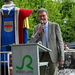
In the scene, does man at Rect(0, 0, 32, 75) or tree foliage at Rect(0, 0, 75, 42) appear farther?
tree foliage at Rect(0, 0, 75, 42)

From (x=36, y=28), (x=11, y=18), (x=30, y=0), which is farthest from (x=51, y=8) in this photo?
(x=36, y=28)

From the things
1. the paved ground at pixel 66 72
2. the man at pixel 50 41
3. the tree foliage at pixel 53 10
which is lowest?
the paved ground at pixel 66 72

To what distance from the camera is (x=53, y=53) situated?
410 cm

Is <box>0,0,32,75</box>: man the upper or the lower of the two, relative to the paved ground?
upper

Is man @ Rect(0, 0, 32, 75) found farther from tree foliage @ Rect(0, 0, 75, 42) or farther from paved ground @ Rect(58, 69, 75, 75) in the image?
tree foliage @ Rect(0, 0, 75, 42)

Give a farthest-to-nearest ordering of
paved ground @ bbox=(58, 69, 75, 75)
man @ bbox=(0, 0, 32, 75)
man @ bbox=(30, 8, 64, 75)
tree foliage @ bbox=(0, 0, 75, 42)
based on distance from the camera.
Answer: tree foliage @ bbox=(0, 0, 75, 42) → paved ground @ bbox=(58, 69, 75, 75) → man @ bbox=(0, 0, 32, 75) → man @ bbox=(30, 8, 64, 75)

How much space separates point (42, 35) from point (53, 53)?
32cm

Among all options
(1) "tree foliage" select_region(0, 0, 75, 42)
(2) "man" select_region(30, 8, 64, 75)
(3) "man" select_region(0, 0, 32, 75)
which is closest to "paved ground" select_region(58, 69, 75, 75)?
(3) "man" select_region(0, 0, 32, 75)

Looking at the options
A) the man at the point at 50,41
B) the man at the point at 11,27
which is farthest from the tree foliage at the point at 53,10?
the man at the point at 50,41

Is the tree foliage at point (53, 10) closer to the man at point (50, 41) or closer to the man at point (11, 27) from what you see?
the man at point (11, 27)

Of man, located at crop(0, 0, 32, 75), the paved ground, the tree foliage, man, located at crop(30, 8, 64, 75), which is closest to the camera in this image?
man, located at crop(30, 8, 64, 75)

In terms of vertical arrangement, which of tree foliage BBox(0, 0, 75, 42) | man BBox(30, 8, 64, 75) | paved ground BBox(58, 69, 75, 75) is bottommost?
paved ground BBox(58, 69, 75, 75)

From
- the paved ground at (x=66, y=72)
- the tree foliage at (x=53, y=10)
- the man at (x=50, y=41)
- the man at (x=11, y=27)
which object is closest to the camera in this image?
the man at (x=50, y=41)

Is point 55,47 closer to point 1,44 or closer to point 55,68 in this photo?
point 55,68
